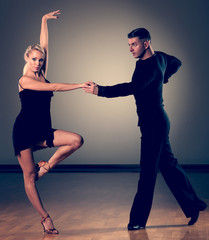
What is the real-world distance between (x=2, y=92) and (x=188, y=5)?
11.7 ft

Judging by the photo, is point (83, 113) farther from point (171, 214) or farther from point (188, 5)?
point (171, 214)

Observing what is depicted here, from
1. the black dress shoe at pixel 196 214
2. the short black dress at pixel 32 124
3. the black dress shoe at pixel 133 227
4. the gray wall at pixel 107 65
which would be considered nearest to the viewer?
the short black dress at pixel 32 124

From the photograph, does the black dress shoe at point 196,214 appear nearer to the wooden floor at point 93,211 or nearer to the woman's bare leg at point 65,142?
the wooden floor at point 93,211

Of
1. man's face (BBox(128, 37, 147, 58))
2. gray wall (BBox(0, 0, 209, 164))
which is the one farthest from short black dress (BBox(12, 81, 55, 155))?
gray wall (BBox(0, 0, 209, 164))

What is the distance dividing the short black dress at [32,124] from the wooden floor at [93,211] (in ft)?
2.50

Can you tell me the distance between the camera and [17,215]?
4.46m

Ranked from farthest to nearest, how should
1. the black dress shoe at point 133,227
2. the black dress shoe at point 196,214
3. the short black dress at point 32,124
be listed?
the black dress shoe at point 196,214
the black dress shoe at point 133,227
the short black dress at point 32,124

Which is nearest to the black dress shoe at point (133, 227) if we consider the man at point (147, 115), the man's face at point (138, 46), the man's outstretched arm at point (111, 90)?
the man at point (147, 115)

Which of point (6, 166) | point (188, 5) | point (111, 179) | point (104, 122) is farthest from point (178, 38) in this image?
point (6, 166)

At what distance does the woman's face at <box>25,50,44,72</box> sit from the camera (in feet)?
12.3

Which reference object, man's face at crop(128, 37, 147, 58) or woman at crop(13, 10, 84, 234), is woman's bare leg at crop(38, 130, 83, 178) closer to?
woman at crop(13, 10, 84, 234)

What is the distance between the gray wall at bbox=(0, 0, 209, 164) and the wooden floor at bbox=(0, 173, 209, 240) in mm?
864

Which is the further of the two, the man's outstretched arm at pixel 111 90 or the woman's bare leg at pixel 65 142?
the man's outstretched arm at pixel 111 90

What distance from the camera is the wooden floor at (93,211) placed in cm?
371
